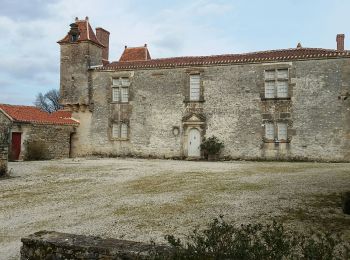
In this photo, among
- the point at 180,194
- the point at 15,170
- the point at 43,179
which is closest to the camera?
the point at 180,194

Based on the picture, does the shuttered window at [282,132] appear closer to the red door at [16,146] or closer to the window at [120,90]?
the window at [120,90]

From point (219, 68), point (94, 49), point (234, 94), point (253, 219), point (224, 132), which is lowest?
point (253, 219)

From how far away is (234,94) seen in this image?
22.3 metres

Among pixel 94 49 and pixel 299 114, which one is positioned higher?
pixel 94 49

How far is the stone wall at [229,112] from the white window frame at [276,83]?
258 millimetres

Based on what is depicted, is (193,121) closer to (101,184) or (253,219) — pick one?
(101,184)

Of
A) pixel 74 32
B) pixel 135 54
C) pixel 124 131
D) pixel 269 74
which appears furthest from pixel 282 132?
pixel 74 32

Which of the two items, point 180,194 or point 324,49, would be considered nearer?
point 180,194

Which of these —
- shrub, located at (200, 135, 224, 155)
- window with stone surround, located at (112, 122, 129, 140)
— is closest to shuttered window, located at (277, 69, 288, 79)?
shrub, located at (200, 135, 224, 155)

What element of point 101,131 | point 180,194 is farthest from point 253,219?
point 101,131

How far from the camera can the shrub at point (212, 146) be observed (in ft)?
72.9

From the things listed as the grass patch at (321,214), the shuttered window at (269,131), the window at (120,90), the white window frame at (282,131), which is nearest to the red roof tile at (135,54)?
the window at (120,90)

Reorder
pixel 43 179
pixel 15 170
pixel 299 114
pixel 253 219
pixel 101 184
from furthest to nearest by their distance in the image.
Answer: pixel 299 114 → pixel 15 170 → pixel 43 179 → pixel 101 184 → pixel 253 219

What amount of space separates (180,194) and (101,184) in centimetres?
326
